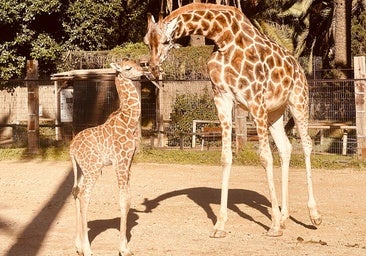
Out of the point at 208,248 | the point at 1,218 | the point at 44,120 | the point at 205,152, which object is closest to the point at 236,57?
the point at 208,248

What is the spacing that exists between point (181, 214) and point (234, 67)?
8.27 ft

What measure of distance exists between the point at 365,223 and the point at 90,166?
13.8ft

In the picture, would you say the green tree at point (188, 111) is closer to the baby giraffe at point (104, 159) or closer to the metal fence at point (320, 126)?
the metal fence at point (320, 126)

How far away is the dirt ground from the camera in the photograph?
801 cm

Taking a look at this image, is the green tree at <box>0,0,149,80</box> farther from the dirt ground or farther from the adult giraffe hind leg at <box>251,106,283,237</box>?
the adult giraffe hind leg at <box>251,106,283,237</box>

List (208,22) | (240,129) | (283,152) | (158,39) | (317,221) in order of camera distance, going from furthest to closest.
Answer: (240,129)
(283,152)
(317,221)
(208,22)
(158,39)

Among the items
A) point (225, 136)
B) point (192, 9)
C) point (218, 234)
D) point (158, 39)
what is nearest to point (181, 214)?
point (218, 234)

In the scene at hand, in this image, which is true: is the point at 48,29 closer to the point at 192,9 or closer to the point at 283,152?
the point at 283,152

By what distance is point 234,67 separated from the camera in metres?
8.84

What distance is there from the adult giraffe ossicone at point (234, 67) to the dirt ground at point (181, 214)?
47 centimetres

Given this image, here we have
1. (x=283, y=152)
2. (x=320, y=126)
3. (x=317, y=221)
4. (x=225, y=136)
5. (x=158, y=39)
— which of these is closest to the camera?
(x=158, y=39)

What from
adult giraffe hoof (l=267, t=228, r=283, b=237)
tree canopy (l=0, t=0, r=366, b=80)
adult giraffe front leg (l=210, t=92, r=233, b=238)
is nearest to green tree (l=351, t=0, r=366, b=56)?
tree canopy (l=0, t=0, r=366, b=80)

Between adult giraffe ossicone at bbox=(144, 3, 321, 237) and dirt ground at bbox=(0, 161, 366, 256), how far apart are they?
0.47 meters

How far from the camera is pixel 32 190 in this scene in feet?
41.3
